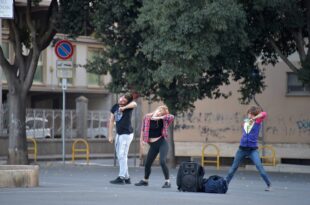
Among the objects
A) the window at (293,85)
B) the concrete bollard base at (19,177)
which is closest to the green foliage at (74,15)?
the window at (293,85)

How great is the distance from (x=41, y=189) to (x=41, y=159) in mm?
20417

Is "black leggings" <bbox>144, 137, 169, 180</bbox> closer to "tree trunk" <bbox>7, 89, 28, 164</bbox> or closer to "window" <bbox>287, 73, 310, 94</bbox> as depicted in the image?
"tree trunk" <bbox>7, 89, 28, 164</bbox>

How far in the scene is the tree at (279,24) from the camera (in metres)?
26.2

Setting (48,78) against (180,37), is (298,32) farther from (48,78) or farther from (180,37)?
(48,78)

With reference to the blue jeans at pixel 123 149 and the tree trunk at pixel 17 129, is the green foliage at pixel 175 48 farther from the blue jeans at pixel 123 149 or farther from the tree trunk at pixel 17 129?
the blue jeans at pixel 123 149

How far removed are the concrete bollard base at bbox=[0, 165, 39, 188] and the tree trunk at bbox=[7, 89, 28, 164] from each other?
13180mm

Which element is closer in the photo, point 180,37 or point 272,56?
point 180,37

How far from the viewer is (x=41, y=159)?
125 ft

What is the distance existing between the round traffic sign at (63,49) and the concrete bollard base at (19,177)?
13696 millimetres

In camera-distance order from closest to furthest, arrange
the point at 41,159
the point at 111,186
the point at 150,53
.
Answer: the point at 111,186 < the point at 150,53 < the point at 41,159

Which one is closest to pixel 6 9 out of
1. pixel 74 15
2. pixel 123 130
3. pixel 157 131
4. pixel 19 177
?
pixel 19 177

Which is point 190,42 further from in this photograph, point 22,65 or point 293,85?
A: point 293,85

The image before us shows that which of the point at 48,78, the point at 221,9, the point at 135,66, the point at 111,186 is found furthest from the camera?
the point at 48,78

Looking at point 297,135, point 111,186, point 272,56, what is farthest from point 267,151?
point 111,186
